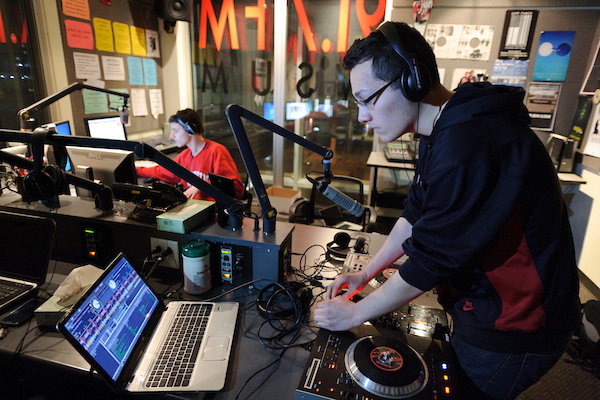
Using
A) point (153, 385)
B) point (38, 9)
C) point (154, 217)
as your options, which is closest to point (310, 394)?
point (153, 385)

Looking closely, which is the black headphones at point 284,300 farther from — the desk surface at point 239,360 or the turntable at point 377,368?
the turntable at point 377,368

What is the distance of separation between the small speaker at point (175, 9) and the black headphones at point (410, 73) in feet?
11.7

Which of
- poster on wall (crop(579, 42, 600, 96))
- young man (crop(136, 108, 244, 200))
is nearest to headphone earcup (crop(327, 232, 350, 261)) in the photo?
young man (crop(136, 108, 244, 200))

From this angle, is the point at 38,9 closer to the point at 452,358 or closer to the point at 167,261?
the point at 167,261

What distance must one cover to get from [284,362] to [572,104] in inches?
146

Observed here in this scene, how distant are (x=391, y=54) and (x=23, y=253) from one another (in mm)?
1432

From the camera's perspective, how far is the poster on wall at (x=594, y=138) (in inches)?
108

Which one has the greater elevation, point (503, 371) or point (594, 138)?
point (594, 138)

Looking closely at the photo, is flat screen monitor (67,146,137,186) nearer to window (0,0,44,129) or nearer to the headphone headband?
the headphone headband

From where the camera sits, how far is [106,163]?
1.77m

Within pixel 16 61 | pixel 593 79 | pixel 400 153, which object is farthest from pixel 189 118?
pixel 593 79

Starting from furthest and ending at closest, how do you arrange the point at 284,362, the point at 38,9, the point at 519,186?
the point at 38,9, the point at 284,362, the point at 519,186

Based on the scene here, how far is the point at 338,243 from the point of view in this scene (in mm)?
1629

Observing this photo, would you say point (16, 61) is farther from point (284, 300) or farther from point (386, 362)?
point (386, 362)
